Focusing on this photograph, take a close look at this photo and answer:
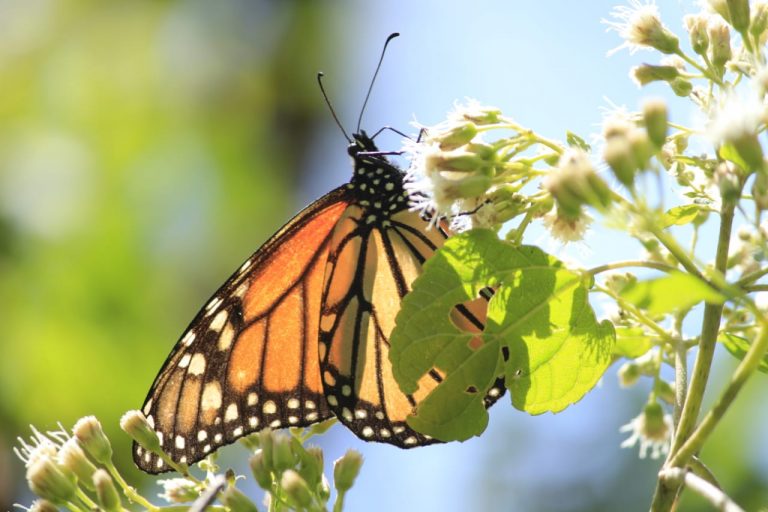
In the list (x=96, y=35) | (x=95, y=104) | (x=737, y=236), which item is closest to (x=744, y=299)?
(x=737, y=236)

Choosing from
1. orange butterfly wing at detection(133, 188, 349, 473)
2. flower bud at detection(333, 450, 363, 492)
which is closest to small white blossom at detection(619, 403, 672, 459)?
flower bud at detection(333, 450, 363, 492)

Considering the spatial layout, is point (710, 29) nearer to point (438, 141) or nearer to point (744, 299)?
point (438, 141)

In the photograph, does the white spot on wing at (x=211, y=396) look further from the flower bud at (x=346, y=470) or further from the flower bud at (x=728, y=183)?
the flower bud at (x=728, y=183)

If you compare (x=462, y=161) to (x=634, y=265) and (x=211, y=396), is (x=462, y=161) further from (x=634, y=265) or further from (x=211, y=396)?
(x=211, y=396)

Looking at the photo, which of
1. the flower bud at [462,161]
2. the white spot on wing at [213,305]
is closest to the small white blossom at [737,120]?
the flower bud at [462,161]

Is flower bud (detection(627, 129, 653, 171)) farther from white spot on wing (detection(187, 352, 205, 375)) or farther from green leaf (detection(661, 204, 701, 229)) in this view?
white spot on wing (detection(187, 352, 205, 375))

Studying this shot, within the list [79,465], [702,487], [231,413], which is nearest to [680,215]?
[702,487]
